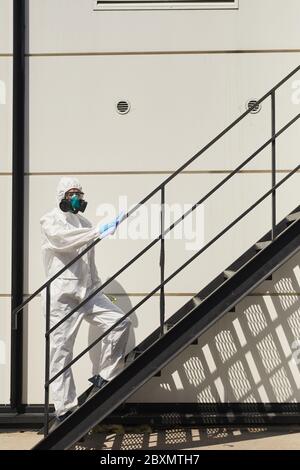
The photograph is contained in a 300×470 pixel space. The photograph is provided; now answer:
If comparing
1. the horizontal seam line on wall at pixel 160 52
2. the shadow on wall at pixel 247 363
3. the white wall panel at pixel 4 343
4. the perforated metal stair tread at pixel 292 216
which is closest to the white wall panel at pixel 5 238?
the white wall panel at pixel 4 343

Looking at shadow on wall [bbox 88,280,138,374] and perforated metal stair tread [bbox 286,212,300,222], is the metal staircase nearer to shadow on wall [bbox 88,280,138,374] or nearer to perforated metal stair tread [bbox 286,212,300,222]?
perforated metal stair tread [bbox 286,212,300,222]

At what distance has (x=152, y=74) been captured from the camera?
21.8 ft

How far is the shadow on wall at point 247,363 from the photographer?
6.55m

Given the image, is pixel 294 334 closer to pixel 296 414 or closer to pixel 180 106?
pixel 296 414

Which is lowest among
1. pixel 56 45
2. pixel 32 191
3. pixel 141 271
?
pixel 141 271

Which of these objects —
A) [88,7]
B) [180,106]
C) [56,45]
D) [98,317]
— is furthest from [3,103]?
[98,317]

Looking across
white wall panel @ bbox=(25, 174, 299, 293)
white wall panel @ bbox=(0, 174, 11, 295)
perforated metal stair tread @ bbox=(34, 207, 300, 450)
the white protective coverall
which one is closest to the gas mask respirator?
the white protective coverall

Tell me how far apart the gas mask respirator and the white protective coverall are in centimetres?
5

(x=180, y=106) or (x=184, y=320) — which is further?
(x=180, y=106)

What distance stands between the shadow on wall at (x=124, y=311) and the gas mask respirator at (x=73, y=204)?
924 mm

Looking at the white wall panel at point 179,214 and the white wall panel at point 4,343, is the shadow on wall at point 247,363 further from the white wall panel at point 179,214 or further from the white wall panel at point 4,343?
the white wall panel at point 4,343

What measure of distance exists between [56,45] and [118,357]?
2.93 m

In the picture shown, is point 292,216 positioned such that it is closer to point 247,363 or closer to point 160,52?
point 247,363

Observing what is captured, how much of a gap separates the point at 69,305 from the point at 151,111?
1989 millimetres
